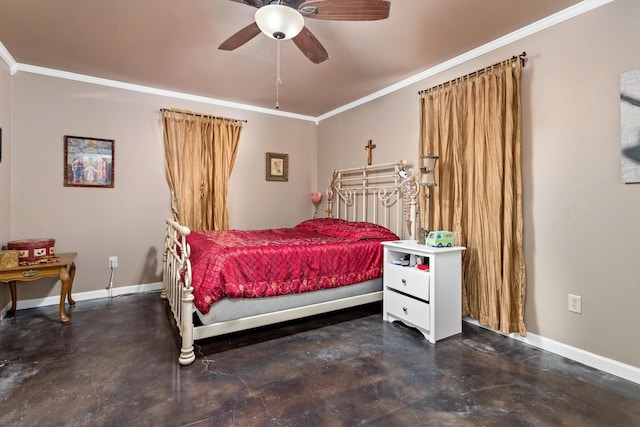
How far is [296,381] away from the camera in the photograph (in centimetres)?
193

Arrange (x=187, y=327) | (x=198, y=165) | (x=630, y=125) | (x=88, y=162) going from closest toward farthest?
(x=630, y=125), (x=187, y=327), (x=88, y=162), (x=198, y=165)

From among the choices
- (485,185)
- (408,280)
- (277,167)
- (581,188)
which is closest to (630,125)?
(581,188)

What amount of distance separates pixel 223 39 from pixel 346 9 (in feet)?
4.32

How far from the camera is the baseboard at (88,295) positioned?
320 centimetres

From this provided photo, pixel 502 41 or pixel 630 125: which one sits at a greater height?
pixel 502 41

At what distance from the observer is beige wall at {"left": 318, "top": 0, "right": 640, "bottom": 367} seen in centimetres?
201

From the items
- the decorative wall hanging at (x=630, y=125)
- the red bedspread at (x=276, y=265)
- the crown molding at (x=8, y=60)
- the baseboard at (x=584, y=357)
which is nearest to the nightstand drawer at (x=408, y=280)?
the red bedspread at (x=276, y=265)

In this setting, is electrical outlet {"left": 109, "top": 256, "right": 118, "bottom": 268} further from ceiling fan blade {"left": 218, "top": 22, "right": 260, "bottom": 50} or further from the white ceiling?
ceiling fan blade {"left": 218, "top": 22, "right": 260, "bottom": 50}

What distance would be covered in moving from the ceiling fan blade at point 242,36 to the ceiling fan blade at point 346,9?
385mm

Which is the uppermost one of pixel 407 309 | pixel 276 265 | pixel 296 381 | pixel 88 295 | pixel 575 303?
pixel 276 265

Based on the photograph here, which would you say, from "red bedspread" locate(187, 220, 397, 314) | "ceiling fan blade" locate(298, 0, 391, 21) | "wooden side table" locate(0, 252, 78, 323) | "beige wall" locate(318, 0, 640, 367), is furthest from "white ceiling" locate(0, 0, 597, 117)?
"wooden side table" locate(0, 252, 78, 323)

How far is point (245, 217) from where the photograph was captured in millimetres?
4527

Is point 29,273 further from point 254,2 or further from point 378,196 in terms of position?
point 378,196

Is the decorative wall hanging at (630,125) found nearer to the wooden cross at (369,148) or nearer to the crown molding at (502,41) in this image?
the crown molding at (502,41)
